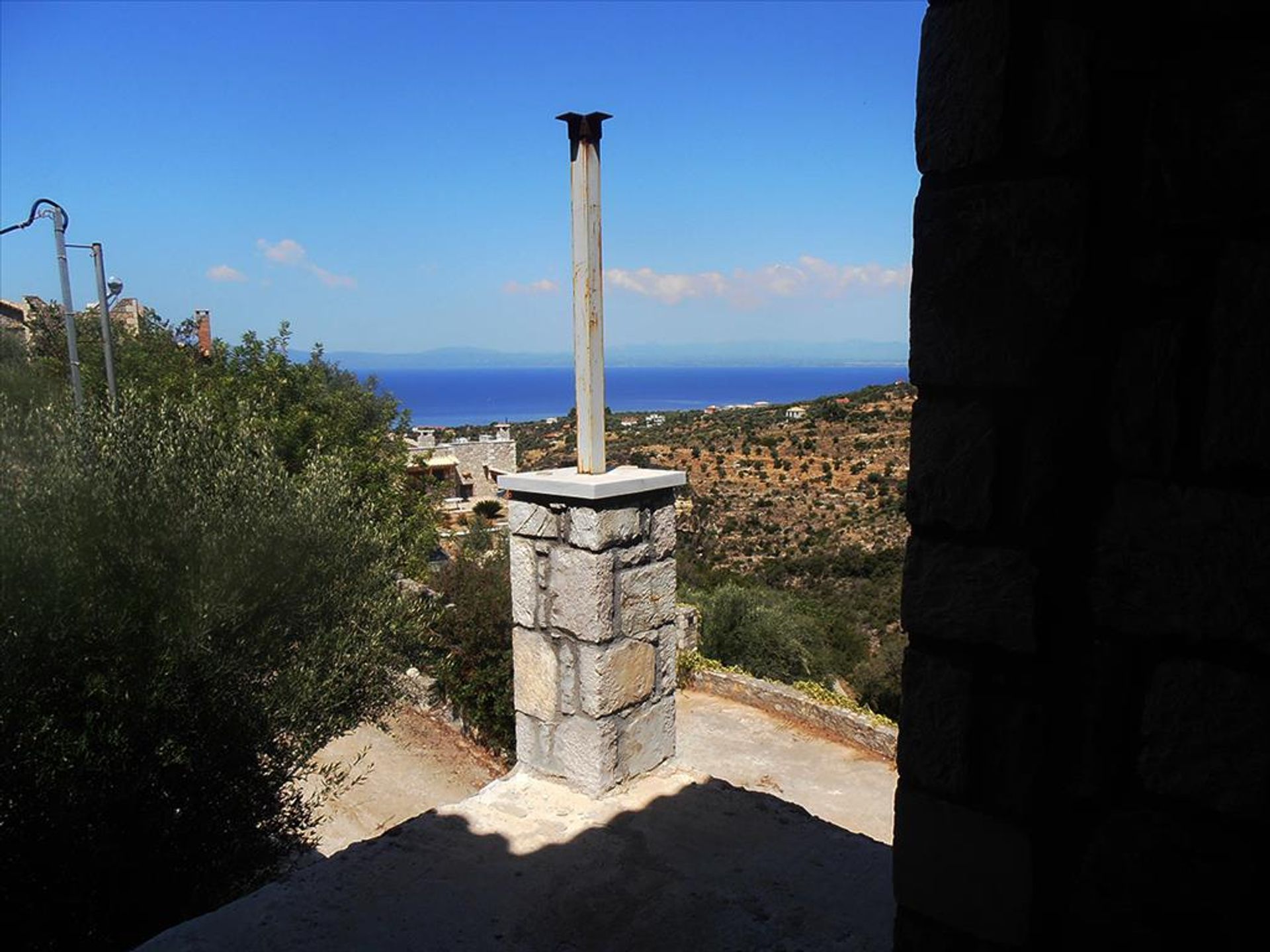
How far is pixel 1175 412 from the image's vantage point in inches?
47.2

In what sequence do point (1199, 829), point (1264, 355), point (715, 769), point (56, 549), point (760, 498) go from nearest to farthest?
point (1264, 355) → point (1199, 829) → point (56, 549) → point (715, 769) → point (760, 498)

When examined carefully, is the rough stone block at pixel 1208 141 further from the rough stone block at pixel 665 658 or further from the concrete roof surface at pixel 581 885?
the rough stone block at pixel 665 658

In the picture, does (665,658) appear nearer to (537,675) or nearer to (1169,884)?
(537,675)

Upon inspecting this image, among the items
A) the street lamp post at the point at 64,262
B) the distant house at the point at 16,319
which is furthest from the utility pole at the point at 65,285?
the distant house at the point at 16,319

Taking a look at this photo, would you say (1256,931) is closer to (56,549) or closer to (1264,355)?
(1264,355)

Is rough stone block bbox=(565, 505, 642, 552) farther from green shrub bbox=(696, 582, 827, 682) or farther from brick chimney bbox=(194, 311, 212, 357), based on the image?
brick chimney bbox=(194, 311, 212, 357)

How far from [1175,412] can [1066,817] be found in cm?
65

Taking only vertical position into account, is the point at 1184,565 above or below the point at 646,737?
above

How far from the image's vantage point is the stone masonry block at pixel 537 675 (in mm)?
4355

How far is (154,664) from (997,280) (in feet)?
16.5

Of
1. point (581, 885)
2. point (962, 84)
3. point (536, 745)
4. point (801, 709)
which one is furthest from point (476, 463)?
point (962, 84)

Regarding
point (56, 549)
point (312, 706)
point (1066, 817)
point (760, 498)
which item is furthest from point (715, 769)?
point (760, 498)

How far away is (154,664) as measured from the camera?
16.1 feet

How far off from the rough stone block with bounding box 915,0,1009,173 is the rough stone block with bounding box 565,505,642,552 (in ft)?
9.35
